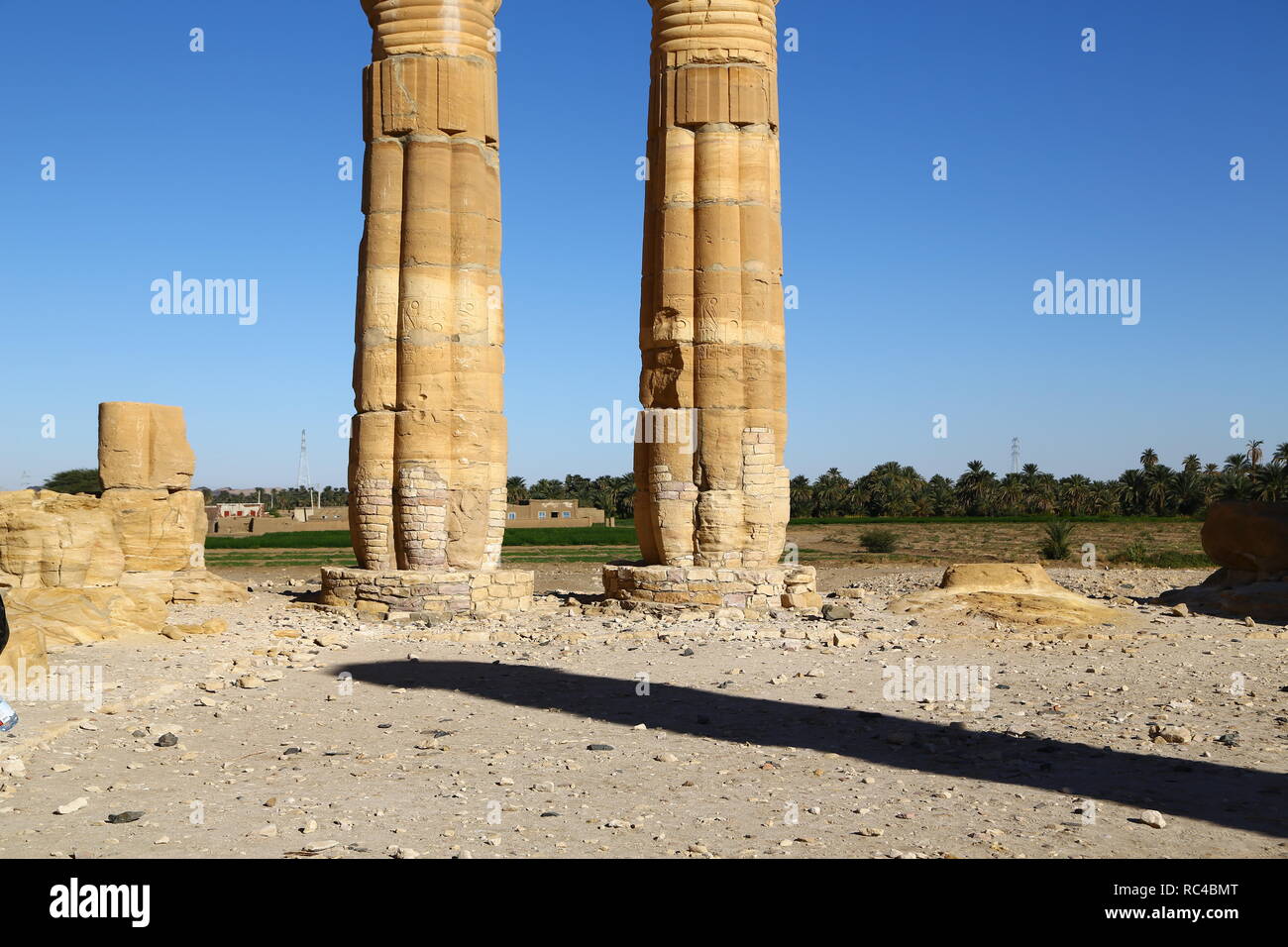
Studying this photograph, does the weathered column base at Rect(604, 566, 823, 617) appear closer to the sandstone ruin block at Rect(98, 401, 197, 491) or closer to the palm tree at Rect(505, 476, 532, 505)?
the sandstone ruin block at Rect(98, 401, 197, 491)

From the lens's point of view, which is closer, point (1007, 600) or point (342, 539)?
point (1007, 600)

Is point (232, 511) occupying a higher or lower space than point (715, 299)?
lower

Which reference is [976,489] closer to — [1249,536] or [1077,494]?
[1077,494]

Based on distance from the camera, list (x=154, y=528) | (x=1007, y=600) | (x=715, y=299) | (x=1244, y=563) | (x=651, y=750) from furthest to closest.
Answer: (x=154, y=528), (x=1244, y=563), (x=715, y=299), (x=1007, y=600), (x=651, y=750)

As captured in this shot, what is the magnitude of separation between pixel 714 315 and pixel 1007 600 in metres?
5.75

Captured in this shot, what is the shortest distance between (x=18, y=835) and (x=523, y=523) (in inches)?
1672

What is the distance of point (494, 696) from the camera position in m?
9.72

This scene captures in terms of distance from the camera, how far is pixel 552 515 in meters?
48.9

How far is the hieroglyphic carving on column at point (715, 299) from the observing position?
1574 centimetres

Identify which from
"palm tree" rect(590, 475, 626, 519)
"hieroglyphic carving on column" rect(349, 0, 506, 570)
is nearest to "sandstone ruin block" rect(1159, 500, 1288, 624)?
"hieroglyphic carving on column" rect(349, 0, 506, 570)

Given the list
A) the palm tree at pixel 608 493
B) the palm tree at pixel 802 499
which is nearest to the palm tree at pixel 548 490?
the palm tree at pixel 608 493

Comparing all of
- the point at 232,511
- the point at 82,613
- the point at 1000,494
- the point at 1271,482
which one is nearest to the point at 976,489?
the point at 1000,494

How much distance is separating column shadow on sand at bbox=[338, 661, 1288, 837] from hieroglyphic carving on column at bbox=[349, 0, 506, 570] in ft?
13.3

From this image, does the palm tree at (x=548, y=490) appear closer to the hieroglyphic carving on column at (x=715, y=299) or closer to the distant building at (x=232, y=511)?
the distant building at (x=232, y=511)
